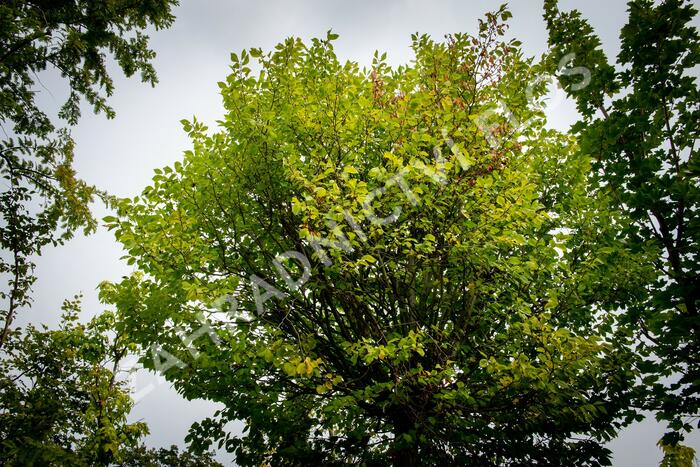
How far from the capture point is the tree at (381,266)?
4.34 meters

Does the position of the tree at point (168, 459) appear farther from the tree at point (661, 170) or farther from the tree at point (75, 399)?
the tree at point (661, 170)

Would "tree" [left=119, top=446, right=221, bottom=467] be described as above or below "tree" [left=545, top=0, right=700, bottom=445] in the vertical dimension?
below

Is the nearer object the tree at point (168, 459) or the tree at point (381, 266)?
the tree at point (381, 266)

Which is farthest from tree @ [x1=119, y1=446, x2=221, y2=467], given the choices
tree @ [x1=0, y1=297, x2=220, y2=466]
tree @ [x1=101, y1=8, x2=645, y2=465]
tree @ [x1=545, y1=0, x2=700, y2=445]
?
tree @ [x1=545, y1=0, x2=700, y2=445]

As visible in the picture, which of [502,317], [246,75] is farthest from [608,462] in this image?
[246,75]

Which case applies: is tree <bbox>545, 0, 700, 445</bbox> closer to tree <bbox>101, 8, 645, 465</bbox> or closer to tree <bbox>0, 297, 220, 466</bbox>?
tree <bbox>101, 8, 645, 465</bbox>

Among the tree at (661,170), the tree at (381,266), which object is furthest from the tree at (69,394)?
the tree at (661,170)

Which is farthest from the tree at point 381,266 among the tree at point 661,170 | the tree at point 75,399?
the tree at point 75,399

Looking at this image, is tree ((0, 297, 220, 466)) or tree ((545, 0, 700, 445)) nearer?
tree ((545, 0, 700, 445))

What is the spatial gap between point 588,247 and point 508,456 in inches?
135

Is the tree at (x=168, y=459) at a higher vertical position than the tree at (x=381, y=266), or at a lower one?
lower

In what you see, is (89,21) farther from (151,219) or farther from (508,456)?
(508,456)

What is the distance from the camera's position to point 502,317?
583 cm

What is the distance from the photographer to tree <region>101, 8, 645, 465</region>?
434cm
